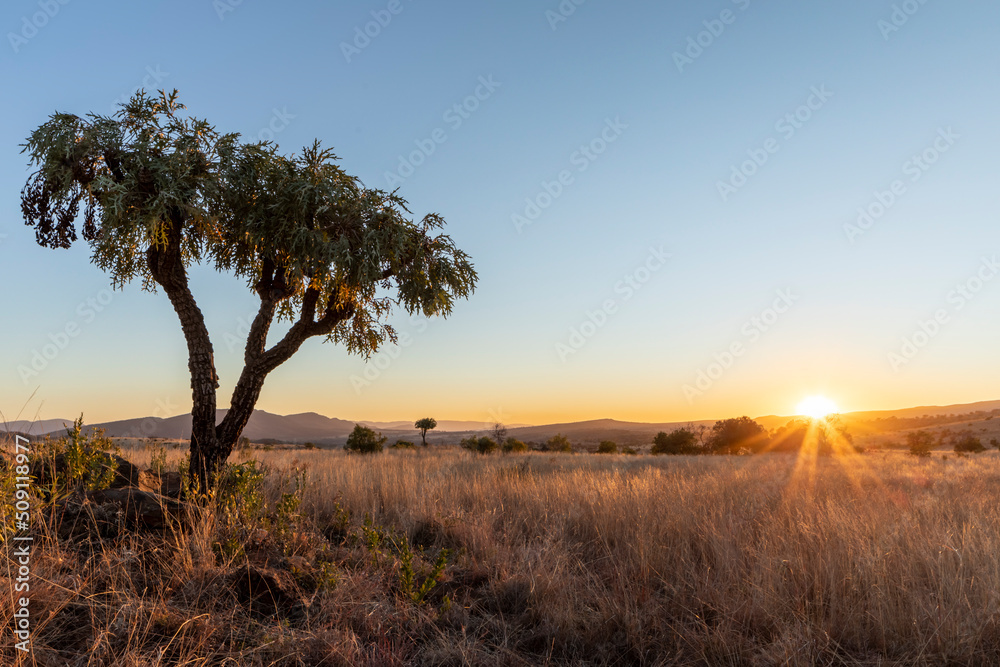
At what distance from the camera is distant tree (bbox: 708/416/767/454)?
3775 centimetres

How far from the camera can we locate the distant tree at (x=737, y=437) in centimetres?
3775

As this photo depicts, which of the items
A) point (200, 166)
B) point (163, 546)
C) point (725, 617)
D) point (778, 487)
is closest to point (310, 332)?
point (200, 166)

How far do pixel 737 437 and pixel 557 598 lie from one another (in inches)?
1541

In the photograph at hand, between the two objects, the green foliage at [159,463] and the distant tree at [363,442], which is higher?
the green foliage at [159,463]

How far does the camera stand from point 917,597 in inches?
151

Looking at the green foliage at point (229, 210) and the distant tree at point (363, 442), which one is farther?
the distant tree at point (363, 442)

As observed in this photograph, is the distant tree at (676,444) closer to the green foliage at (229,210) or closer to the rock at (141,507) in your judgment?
the green foliage at (229,210)

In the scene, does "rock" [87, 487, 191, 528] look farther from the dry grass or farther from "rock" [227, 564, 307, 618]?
"rock" [227, 564, 307, 618]

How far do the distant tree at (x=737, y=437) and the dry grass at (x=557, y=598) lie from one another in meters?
34.1

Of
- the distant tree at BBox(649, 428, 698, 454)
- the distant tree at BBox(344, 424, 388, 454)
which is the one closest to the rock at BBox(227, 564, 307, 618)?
the distant tree at BBox(344, 424, 388, 454)

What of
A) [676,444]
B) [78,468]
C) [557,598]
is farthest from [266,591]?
[676,444]

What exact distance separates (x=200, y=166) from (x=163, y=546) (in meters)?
6.08

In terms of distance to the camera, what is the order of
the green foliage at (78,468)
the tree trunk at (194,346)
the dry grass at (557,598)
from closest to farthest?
the dry grass at (557,598) → the green foliage at (78,468) → the tree trunk at (194,346)

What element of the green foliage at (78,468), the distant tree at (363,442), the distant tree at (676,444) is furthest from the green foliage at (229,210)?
the distant tree at (676,444)
